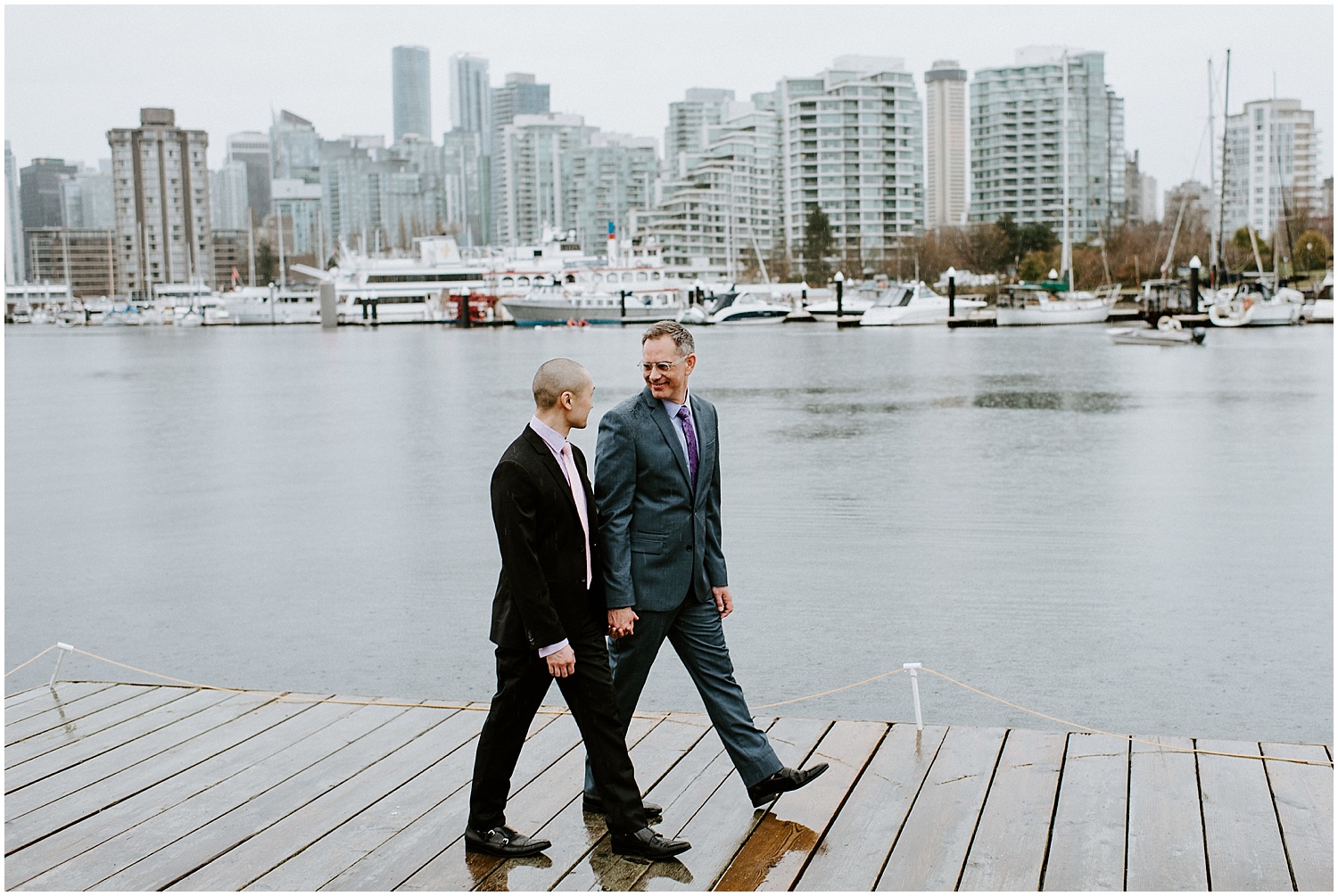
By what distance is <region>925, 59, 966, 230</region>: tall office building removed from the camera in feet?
586

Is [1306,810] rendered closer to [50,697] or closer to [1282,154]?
[50,697]

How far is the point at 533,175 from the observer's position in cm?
19025

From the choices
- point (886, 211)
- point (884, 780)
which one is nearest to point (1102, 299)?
point (884, 780)

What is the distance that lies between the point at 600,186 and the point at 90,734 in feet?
618

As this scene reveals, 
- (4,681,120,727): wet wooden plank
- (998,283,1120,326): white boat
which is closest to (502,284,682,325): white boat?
(998,283,1120,326): white boat

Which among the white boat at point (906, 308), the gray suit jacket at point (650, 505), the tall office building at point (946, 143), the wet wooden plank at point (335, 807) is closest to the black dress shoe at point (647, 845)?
the gray suit jacket at point (650, 505)

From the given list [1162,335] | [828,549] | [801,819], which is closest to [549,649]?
[801,819]

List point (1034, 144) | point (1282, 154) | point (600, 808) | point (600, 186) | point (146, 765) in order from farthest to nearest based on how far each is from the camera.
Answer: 1. point (600, 186)
2. point (1034, 144)
3. point (1282, 154)
4. point (146, 765)
5. point (600, 808)

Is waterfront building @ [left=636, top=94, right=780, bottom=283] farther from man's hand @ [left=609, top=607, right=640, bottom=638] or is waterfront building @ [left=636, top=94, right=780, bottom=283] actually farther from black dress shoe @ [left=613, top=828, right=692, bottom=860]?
black dress shoe @ [left=613, top=828, right=692, bottom=860]

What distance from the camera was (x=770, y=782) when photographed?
3.59m

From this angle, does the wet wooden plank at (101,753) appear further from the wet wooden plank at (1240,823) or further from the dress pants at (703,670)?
the wet wooden plank at (1240,823)

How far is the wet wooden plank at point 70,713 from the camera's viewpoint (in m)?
4.54

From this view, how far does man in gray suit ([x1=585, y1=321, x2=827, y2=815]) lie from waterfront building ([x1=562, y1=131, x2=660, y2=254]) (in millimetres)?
184700

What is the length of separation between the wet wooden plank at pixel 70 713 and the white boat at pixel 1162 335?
135 ft
